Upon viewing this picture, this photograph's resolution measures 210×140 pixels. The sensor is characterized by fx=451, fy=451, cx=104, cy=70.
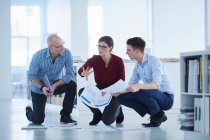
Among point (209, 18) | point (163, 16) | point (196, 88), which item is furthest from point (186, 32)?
point (196, 88)

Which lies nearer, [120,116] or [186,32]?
[120,116]

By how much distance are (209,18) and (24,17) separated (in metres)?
6.68

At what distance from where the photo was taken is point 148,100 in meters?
3.96

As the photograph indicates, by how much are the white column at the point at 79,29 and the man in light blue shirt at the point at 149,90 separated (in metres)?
6.02

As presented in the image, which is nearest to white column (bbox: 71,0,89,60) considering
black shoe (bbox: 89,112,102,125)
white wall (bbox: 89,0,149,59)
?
white wall (bbox: 89,0,149,59)

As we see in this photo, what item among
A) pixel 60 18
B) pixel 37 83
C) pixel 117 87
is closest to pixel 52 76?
pixel 37 83

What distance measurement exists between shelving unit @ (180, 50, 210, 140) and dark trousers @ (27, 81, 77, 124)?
1.30 m

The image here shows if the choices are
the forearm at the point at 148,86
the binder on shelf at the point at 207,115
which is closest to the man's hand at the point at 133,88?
the forearm at the point at 148,86

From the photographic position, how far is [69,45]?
34.8ft

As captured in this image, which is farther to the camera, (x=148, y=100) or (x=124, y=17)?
(x=124, y=17)

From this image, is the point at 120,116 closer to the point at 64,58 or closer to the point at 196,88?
the point at 64,58

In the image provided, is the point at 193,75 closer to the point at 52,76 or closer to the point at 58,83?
the point at 58,83

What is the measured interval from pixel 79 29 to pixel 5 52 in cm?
363

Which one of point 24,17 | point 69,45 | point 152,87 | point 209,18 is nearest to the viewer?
point 152,87
